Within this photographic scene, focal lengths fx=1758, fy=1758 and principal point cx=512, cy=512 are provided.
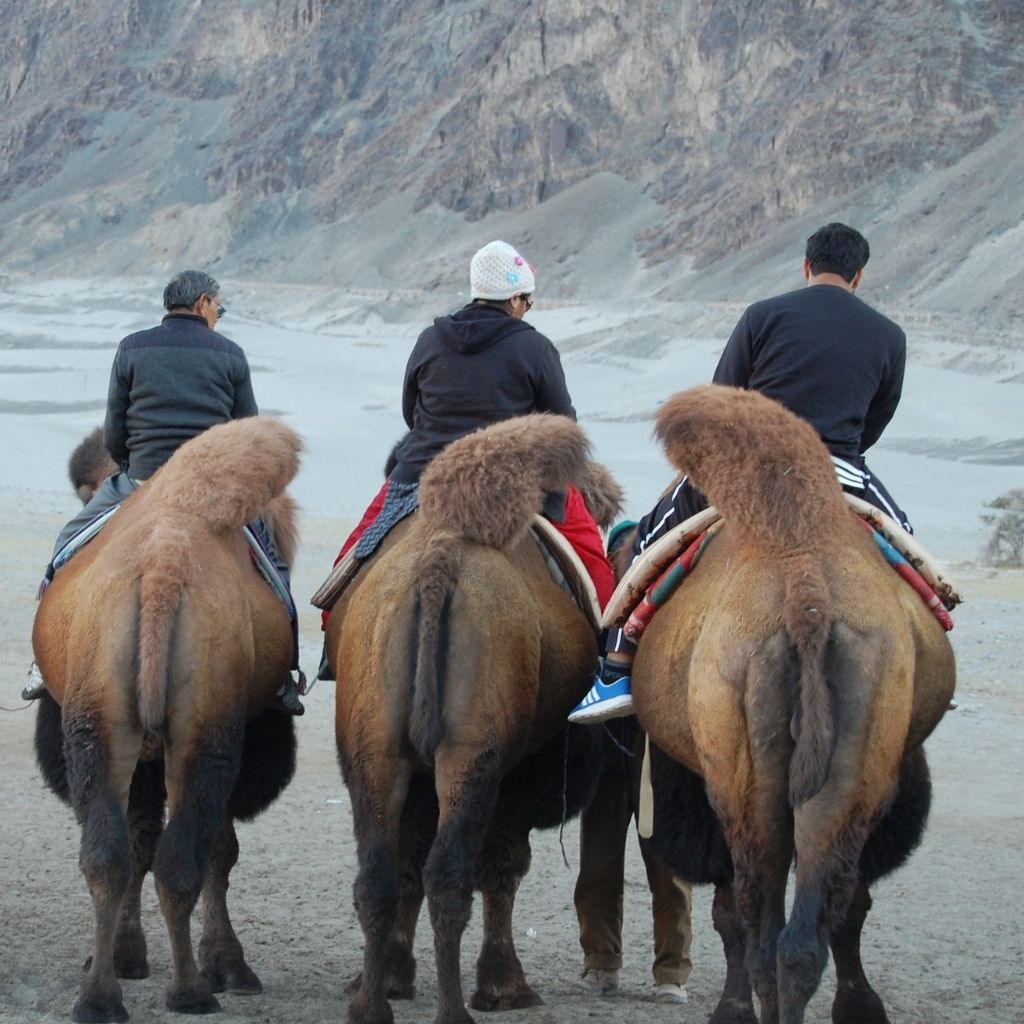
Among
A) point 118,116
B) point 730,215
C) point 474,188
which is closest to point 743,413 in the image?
point 730,215

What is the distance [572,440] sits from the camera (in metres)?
6.21

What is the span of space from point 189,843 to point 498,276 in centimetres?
238

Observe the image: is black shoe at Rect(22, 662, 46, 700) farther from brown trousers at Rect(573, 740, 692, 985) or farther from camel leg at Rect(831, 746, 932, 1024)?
camel leg at Rect(831, 746, 932, 1024)

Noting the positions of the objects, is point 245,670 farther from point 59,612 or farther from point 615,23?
point 615,23

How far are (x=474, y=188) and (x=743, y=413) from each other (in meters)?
94.1

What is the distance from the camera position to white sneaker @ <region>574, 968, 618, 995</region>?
6547 mm

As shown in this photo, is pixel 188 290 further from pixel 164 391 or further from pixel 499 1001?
pixel 499 1001

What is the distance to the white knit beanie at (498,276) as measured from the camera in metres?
6.66

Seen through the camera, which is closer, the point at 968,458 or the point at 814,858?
the point at 814,858

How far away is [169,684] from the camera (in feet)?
19.1

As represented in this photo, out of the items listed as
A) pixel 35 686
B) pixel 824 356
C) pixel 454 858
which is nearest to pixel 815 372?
pixel 824 356

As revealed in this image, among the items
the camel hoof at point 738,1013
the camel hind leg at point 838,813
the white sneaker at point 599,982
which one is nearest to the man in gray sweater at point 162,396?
the white sneaker at point 599,982

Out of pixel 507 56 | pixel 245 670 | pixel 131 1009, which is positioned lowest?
pixel 131 1009

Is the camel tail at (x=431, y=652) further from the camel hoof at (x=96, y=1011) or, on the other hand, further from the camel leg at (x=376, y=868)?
the camel hoof at (x=96, y=1011)
